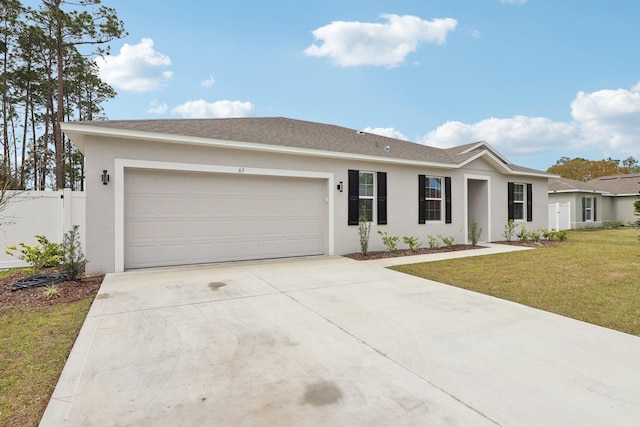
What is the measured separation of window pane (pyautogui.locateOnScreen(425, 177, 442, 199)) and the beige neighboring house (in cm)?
1354

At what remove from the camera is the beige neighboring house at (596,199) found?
19922 mm

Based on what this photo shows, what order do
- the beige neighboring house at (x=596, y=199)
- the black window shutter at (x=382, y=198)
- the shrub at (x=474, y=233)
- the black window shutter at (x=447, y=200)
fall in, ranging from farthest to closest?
1. the beige neighboring house at (x=596, y=199)
2. the shrub at (x=474, y=233)
3. the black window shutter at (x=447, y=200)
4. the black window shutter at (x=382, y=198)

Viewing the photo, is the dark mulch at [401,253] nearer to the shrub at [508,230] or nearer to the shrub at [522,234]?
the shrub at [508,230]

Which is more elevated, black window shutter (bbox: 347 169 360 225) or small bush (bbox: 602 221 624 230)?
black window shutter (bbox: 347 169 360 225)

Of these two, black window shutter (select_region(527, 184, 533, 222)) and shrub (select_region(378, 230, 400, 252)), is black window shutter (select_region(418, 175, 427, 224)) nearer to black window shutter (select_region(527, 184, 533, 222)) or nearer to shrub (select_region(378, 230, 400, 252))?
shrub (select_region(378, 230, 400, 252))

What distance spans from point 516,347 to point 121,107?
1083 inches

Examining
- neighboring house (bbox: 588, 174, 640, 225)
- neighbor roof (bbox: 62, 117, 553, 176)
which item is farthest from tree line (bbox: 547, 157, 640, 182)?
neighbor roof (bbox: 62, 117, 553, 176)

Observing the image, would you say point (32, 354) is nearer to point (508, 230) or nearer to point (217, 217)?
point (217, 217)

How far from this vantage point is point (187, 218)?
295 inches

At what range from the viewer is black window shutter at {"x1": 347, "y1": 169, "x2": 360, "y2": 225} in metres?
9.38

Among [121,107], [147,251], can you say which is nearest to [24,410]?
[147,251]

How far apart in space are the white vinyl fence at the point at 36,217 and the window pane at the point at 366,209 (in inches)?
292

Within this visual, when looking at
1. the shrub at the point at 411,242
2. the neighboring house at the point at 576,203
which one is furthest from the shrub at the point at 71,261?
the neighboring house at the point at 576,203

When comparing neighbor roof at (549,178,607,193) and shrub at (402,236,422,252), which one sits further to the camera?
neighbor roof at (549,178,607,193)
